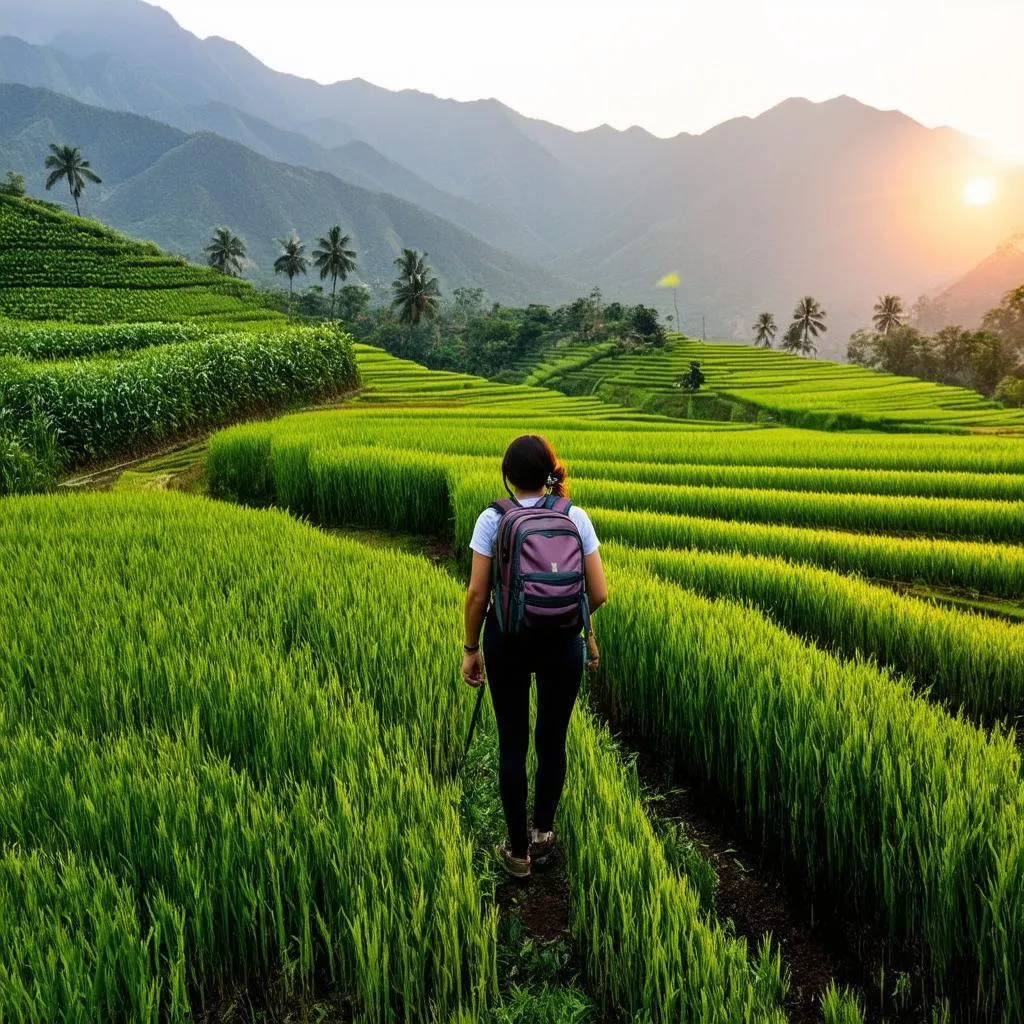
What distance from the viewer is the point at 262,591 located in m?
4.58

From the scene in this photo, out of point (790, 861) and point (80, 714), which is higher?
point (80, 714)

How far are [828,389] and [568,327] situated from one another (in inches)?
1151

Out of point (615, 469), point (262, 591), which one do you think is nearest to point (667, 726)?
point (262, 591)

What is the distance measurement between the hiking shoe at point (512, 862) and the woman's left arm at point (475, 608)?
65 centimetres

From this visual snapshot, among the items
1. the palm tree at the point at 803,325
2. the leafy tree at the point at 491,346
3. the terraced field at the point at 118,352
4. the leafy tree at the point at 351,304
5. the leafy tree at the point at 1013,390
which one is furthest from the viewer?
the palm tree at the point at 803,325

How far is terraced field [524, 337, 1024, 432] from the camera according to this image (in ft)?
79.0

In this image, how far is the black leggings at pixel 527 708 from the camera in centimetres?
227

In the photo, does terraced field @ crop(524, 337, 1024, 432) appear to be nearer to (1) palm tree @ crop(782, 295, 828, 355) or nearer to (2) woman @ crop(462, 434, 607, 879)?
(2) woman @ crop(462, 434, 607, 879)

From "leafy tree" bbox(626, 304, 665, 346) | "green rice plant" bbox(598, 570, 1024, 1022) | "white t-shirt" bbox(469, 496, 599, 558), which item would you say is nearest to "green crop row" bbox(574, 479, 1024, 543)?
"green rice plant" bbox(598, 570, 1024, 1022)

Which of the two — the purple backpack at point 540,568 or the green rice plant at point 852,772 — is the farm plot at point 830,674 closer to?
the green rice plant at point 852,772

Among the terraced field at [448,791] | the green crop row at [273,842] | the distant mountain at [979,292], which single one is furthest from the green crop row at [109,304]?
the distant mountain at [979,292]

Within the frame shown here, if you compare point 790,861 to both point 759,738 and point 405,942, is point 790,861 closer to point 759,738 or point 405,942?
point 759,738

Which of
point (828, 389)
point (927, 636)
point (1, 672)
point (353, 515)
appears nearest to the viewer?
point (1, 672)

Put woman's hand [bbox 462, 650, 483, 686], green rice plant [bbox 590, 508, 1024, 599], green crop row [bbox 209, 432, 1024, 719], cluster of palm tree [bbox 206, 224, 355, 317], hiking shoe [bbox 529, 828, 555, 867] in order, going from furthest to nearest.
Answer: cluster of palm tree [bbox 206, 224, 355, 317] < green rice plant [bbox 590, 508, 1024, 599] < green crop row [bbox 209, 432, 1024, 719] < hiking shoe [bbox 529, 828, 555, 867] < woman's hand [bbox 462, 650, 483, 686]
